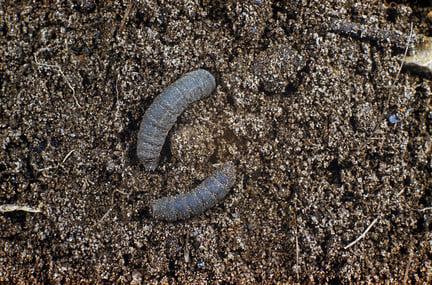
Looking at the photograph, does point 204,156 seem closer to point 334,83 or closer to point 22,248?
point 334,83

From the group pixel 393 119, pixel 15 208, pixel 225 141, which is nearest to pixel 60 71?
pixel 15 208

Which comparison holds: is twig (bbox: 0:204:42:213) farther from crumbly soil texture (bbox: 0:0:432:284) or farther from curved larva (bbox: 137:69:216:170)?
curved larva (bbox: 137:69:216:170)

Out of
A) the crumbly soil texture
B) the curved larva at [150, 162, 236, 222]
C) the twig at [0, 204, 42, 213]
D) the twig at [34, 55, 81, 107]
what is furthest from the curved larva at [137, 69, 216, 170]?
the twig at [0, 204, 42, 213]

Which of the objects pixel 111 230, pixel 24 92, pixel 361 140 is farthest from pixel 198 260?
pixel 24 92

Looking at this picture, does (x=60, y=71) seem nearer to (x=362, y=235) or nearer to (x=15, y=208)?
(x=15, y=208)

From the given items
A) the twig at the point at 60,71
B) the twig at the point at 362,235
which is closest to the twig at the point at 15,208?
the twig at the point at 60,71

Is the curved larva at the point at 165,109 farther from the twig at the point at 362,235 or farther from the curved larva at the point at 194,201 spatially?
the twig at the point at 362,235
